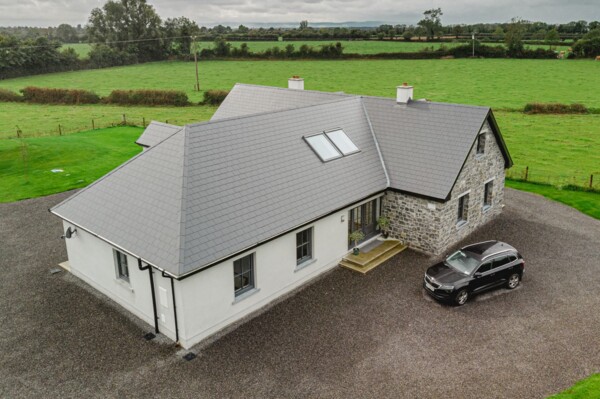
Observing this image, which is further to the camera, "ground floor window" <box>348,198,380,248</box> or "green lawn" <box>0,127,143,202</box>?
"green lawn" <box>0,127,143,202</box>

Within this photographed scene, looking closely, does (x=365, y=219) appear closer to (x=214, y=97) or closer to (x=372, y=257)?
(x=372, y=257)

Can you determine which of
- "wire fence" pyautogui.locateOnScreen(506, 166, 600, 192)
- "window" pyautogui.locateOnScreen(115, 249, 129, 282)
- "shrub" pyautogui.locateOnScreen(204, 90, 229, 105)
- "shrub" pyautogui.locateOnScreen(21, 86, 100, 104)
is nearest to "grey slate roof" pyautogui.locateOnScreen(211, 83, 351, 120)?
"window" pyautogui.locateOnScreen(115, 249, 129, 282)

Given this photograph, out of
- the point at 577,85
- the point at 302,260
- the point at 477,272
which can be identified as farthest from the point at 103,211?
the point at 577,85

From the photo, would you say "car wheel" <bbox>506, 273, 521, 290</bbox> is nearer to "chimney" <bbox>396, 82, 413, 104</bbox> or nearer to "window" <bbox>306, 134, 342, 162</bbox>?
"window" <bbox>306, 134, 342, 162</bbox>

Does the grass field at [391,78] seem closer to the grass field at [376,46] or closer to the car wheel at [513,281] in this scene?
the grass field at [376,46]

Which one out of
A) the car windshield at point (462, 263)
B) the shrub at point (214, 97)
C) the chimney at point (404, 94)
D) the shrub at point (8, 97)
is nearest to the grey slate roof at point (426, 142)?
the chimney at point (404, 94)

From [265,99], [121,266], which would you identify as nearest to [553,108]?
[265,99]
